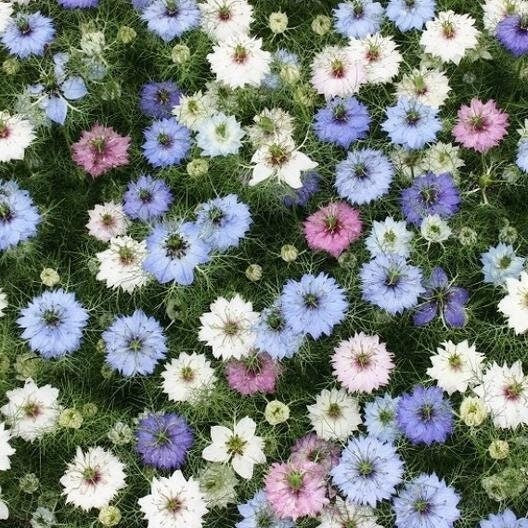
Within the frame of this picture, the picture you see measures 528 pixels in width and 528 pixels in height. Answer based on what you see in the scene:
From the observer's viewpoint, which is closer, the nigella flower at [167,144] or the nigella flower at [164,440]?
the nigella flower at [164,440]

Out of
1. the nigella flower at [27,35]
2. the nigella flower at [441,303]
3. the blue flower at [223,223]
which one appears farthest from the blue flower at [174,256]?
the nigella flower at [27,35]

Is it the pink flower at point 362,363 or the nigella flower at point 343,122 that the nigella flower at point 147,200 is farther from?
the pink flower at point 362,363

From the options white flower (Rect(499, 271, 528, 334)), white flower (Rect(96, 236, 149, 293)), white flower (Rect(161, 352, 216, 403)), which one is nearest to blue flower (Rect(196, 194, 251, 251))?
white flower (Rect(96, 236, 149, 293))

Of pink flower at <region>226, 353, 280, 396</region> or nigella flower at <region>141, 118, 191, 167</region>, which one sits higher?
nigella flower at <region>141, 118, 191, 167</region>

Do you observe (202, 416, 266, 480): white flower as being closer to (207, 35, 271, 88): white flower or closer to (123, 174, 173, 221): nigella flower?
(123, 174, 173, 221): nigella flower

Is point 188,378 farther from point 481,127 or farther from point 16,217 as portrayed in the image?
point 481,127

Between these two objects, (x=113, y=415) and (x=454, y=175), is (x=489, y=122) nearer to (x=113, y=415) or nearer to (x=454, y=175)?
(x=454, y=175)
